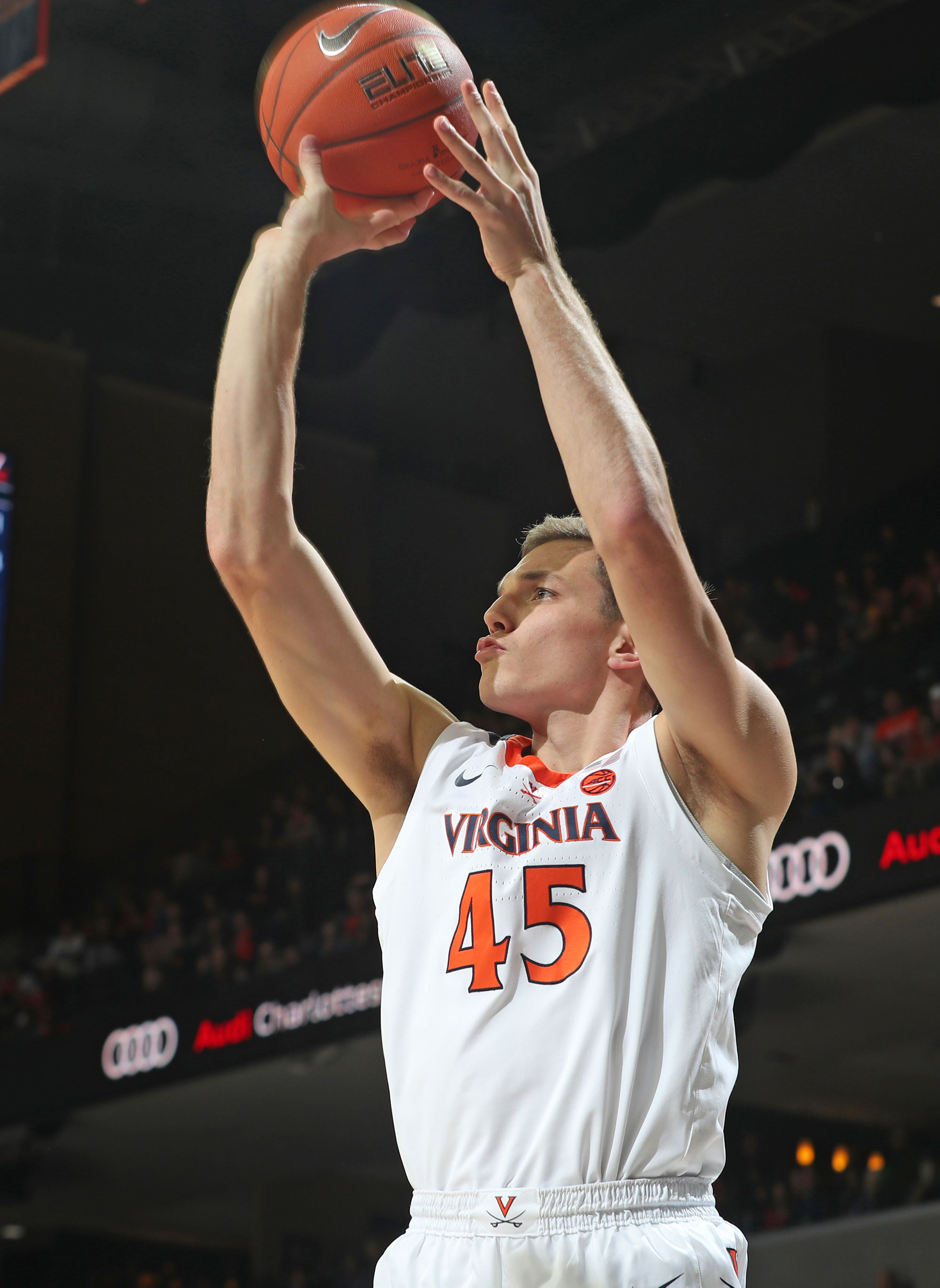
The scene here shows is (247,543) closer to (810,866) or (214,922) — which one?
(810,866)

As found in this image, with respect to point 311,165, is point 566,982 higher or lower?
lower

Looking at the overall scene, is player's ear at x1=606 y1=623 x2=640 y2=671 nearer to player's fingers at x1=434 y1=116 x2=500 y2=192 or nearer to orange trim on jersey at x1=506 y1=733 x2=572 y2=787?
orange trim on jersey at x1=506 y1=733 x2=572 y2=787

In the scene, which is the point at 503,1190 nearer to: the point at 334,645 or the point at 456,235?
the point at 334,645

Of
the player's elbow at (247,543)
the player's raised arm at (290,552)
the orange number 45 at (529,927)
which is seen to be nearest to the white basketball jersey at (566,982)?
the orange number 45 at (529,927)

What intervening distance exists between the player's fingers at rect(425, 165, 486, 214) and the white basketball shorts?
142 cm

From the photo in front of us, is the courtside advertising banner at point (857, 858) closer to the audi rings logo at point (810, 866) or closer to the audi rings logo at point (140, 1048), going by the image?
the audi rings logo at point (810, 866)

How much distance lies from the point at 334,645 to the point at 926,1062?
41.0ft

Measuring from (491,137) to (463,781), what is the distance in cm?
99

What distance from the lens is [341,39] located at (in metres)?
2.98

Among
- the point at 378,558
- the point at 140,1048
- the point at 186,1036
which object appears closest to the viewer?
the point at 186,1036

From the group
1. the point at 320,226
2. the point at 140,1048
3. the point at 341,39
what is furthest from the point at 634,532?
the point at 140,1048

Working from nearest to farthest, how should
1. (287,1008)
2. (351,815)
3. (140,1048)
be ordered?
(287,1008) → (140,1048) → (351,815)

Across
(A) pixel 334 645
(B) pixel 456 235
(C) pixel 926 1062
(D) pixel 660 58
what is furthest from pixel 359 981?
(A) pixel 334 645

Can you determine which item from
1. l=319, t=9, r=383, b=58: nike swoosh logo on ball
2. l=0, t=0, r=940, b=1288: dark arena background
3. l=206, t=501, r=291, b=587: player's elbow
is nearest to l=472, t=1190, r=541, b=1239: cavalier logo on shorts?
l=206, t=501, r=291, b=587: player's elbow
